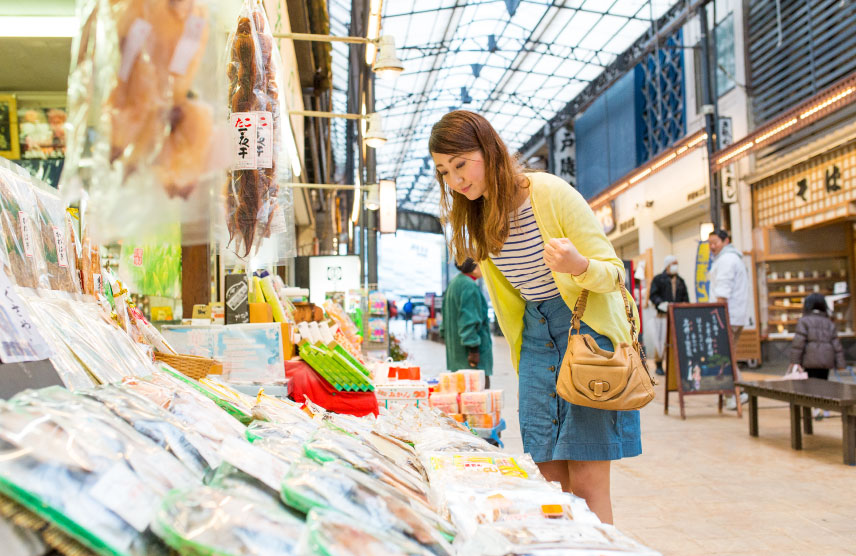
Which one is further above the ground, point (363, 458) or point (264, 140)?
point (264, 140)

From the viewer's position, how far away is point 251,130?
1635mm

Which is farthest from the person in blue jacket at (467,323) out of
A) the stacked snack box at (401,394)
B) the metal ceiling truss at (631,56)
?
the metal ceiling truss at (631,56)

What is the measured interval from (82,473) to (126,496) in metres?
0.05

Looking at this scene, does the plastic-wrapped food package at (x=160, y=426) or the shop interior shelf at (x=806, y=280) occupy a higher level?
the shop interior shelf at (x=806, y=280)

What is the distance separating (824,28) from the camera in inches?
367

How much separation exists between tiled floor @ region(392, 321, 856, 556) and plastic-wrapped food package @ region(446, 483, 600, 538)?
2.25m

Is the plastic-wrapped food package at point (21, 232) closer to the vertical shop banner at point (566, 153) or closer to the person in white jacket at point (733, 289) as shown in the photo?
the person in white jacket at point (733, 289)

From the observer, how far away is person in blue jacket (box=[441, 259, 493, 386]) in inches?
202

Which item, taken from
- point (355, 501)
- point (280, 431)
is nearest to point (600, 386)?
point (280, 431)

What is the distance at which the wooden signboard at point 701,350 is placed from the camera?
6.54m

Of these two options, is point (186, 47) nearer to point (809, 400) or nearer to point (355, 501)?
point (355, 501)

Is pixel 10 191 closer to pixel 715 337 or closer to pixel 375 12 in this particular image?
pixel 375 12

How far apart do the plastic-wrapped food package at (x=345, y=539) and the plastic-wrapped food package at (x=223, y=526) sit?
0.02 m

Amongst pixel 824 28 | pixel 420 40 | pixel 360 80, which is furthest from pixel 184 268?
pixel 420 40
